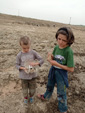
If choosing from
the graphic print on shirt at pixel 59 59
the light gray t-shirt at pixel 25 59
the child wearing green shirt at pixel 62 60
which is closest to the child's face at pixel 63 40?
the child wearing green shirt at pixel 62 60

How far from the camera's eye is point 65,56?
5.38ft

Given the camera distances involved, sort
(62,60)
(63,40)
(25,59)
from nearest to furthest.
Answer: (63,40), (62,60), (25,59)

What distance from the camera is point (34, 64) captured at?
1815 millimetres

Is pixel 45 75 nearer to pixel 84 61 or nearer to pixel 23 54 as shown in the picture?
pixel 23 54

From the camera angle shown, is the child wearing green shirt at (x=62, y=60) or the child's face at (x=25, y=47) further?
the child's face at (x=25, y=47)

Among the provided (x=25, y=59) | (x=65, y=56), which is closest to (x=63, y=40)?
(x=65, y=56)

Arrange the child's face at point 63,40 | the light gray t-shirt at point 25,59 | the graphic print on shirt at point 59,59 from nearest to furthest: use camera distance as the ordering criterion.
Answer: the child's face at point 63,40 → the graphic print on shirt at point 59,59 → the light gray t-shirt at point 25,59

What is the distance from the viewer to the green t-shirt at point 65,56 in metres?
1.60

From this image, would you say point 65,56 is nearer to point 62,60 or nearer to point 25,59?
point 62,60

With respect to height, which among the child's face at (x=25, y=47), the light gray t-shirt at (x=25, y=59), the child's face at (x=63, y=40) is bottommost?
the light gray t-shirt at (x=25, y=59)

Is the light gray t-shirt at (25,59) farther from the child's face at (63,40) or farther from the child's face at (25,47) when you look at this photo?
the child's face at (63,40)

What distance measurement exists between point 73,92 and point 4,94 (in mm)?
1661

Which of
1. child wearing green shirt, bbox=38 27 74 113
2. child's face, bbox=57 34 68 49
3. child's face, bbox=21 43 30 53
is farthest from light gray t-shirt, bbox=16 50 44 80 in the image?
child's face, bbox=57 34 68 49

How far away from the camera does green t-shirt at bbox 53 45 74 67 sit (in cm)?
160
